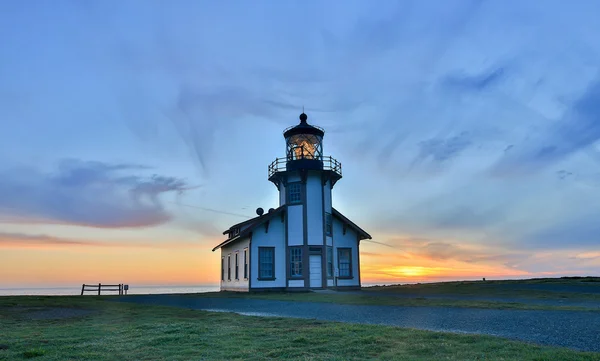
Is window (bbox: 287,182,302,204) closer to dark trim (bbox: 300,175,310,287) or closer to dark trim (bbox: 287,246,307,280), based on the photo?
dark trim (bbox: 300,175,310,287)

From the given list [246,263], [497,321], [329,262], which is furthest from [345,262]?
[497,321]

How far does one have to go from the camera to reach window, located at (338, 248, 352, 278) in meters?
33.4

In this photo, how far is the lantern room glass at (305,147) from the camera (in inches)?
1300

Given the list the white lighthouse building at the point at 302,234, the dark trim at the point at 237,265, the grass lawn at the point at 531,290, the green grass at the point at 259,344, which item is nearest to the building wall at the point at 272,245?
the white lighthouse building at the point at 302,234

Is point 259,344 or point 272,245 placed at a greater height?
point 272,245

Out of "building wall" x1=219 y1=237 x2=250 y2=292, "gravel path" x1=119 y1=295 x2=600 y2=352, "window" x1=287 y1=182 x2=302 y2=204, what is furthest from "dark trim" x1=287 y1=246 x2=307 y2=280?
"gravel path" x1=119 y1=295 x2=600 y2=352

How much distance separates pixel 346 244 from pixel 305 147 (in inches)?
297

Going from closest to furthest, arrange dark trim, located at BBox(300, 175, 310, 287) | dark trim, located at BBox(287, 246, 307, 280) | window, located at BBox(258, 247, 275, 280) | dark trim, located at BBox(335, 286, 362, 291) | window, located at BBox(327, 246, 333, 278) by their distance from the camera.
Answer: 1. dark trim, located at BBox(300, 175, 310, 287)
2. dark trim, located at BBox(287, 246, 307, 280)
3. window, located at BBox(258, 247, 275, 280)
4. window, located at BBox(327, 246, 333, 278)
5. dark trim, located at BBox(335, 286, 362, 291)

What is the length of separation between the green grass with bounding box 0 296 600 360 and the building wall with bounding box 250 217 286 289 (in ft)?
63.8

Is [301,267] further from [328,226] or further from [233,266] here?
[233,266]

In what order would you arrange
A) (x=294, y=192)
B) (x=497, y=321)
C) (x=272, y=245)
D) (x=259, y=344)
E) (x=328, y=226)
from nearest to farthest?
(x=259, y=344) < (x=497, y=321) < (x=272, y=245) < (x=294, y=192) < (x=328, y=226)

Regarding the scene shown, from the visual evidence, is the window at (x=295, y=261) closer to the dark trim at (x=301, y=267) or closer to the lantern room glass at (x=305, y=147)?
the dark trim at (x=301, y=267)

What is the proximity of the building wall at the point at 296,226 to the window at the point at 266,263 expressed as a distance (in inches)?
59.6

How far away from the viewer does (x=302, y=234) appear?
3153cm
